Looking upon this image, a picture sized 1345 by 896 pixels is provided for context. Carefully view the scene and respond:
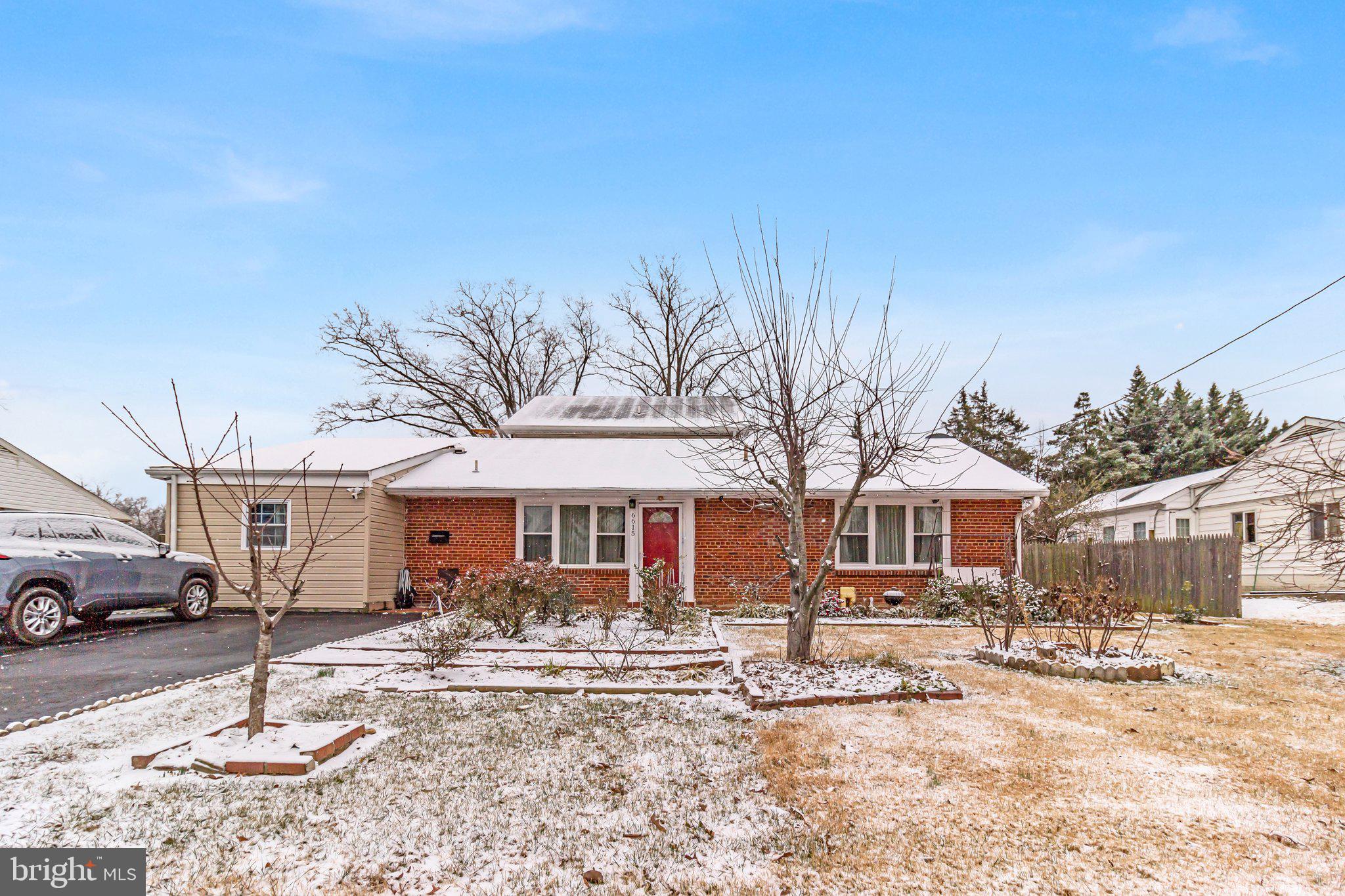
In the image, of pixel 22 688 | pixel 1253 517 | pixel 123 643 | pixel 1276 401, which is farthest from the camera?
pixel 1276 401

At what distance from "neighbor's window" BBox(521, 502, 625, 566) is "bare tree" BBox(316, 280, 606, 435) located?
16.7 meters

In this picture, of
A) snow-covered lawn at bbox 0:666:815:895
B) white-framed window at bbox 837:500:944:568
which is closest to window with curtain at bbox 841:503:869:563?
white-framed window at bbox 837:500:944:568

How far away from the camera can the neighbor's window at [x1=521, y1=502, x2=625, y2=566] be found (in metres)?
14.9

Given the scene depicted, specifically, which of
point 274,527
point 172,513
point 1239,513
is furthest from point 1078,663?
point 1239,513

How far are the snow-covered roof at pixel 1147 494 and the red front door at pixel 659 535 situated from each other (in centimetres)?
1693

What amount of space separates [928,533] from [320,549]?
12.1 meters

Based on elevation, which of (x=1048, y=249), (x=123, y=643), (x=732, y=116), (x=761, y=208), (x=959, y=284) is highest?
(x=732, y=116)

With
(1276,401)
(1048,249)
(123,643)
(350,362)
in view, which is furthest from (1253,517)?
(350,362)

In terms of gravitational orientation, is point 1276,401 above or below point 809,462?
above

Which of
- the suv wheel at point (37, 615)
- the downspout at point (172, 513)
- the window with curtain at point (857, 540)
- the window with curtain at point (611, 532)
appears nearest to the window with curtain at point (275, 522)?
the downspout at point (172, 513)

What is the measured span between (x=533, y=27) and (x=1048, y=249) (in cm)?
1040

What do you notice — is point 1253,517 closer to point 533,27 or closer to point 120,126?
point 533,27

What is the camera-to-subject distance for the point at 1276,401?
109ft

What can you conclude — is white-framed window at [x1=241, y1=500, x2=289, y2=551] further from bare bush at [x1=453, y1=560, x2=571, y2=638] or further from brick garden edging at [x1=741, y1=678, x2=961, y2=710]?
brick garden edging at [x1=741, y1=678, x2=961, y2=710]
